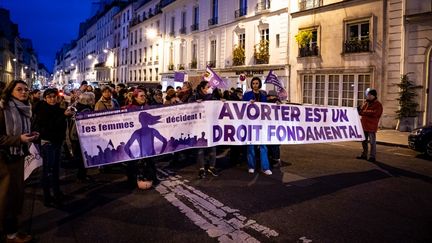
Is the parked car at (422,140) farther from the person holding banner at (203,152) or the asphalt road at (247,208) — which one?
the person holding banner at (203,152)

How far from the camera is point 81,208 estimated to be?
6.10 metres

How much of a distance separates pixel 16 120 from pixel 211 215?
112 inches

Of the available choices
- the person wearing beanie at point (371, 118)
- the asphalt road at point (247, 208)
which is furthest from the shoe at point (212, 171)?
the person wearing beanie at point (371, 118)

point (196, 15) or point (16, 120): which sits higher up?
point (196, 15)

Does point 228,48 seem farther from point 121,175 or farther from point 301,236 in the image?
point 301,236

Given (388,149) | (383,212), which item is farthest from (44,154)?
(388,149)

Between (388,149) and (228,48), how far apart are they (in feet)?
64.7

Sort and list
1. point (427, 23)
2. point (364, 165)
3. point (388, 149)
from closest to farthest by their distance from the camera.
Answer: point (364, 165), point (388, 149), point (427, 23)

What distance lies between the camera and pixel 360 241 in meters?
4.73

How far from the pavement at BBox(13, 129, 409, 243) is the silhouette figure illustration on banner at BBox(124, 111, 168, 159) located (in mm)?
734

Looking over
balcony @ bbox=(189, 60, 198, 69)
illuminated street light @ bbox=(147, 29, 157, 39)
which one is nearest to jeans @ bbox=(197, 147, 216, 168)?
balcony @ bbox=(189, 60, 198, 69)

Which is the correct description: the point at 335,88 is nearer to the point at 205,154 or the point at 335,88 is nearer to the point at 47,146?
the point at 205,154

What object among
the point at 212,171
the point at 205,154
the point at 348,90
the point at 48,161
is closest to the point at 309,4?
the point at 348,90

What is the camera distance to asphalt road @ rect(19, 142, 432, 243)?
4965mm
